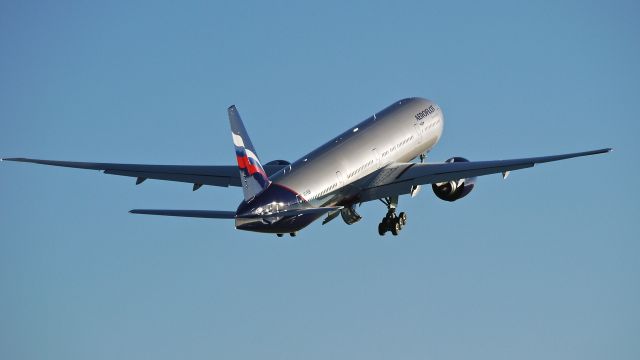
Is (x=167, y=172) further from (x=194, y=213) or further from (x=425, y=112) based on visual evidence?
(x=425, y=112)

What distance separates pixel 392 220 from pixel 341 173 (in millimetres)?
6217

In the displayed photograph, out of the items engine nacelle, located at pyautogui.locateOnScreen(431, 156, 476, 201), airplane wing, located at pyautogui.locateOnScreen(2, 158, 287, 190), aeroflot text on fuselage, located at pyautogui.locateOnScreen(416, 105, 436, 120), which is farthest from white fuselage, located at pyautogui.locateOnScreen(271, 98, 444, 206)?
airplane wing, located at pyautogui.locateOnScreen(2, 158, 287, 190)

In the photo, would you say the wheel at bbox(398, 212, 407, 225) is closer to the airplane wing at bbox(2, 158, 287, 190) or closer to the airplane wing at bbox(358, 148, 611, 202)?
the airplane wing at bbox(358, 148, 611, 202)

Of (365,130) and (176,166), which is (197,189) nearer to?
(176,166)

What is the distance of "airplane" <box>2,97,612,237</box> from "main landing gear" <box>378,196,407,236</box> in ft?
0.17

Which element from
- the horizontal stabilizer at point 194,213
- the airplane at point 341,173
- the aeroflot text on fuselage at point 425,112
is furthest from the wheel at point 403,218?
the horizontal stabilizer at point 194,213

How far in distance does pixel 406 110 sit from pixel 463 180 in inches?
286

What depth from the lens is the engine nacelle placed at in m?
78.5

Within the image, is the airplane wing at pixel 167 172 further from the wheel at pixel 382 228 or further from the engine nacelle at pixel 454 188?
the engine nacelle at pixel 454 188

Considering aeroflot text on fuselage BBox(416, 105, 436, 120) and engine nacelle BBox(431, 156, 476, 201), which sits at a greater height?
aeroflot text on fuselage BBox(416, 105, 436, 120)

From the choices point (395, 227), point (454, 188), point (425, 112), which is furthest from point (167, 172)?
point (425, 112)

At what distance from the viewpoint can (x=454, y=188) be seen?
78.5 metres

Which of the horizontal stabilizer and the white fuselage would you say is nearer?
the horizontal stabilizer

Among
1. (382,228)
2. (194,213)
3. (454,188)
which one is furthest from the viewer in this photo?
(454,188)
